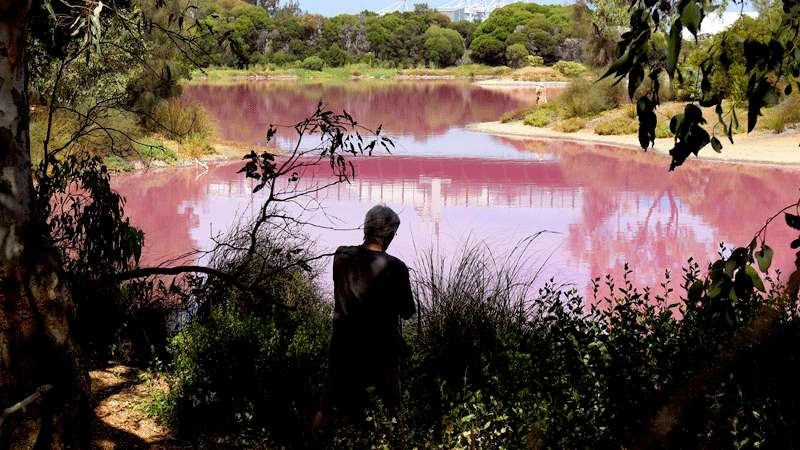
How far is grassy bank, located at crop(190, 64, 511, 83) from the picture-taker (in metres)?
63.2

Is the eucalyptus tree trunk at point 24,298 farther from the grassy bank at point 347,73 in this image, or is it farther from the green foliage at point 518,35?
the green foliage at point 518,35

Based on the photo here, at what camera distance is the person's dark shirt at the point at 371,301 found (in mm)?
3494

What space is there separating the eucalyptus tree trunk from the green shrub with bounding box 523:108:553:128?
25.9 metres

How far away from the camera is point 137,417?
439 centimetres

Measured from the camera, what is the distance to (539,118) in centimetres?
2838

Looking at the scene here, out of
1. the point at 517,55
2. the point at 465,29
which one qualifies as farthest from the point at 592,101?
→ the point at 465,29

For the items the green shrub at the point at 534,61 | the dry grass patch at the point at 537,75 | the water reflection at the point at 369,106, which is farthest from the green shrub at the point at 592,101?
the green shrub at the point at 534,61

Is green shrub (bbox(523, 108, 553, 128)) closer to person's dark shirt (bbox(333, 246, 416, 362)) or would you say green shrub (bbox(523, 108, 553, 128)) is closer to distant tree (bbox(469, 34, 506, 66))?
person's dark shirt (bbox(333, 246, 416, 362))

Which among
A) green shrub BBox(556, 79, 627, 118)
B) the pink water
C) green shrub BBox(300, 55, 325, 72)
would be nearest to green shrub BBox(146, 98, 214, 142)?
the pink water

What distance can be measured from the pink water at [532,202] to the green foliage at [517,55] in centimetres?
5471

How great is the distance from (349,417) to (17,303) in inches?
54.5

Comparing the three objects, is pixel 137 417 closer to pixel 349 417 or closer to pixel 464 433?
pixel 349 417

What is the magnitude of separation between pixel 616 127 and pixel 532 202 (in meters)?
10.6

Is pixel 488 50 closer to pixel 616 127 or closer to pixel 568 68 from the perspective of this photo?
pixel 568 68
